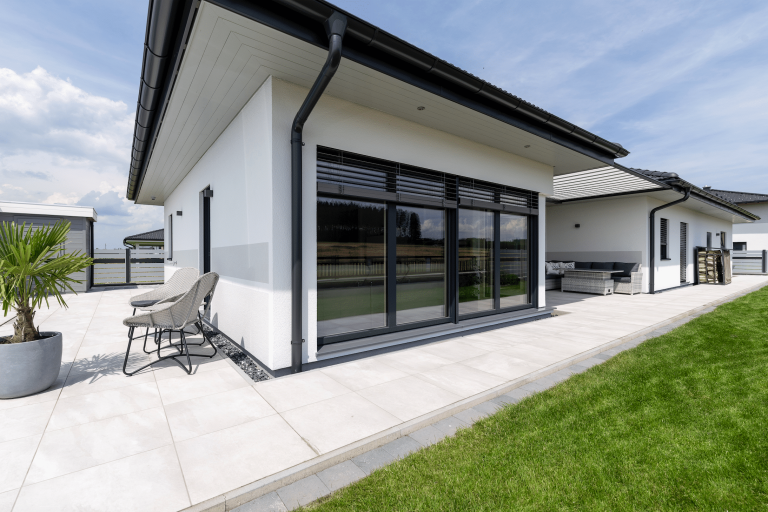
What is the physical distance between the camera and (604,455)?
2.17 m

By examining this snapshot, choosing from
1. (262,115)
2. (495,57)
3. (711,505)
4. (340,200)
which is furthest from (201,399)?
(495,57)

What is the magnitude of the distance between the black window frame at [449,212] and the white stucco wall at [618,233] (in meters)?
5.93

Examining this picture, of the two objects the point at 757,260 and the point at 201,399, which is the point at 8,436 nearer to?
the point at 201,399

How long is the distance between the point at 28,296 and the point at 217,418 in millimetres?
2170

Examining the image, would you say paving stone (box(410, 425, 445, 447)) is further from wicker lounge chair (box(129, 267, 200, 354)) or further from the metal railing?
the metal railing

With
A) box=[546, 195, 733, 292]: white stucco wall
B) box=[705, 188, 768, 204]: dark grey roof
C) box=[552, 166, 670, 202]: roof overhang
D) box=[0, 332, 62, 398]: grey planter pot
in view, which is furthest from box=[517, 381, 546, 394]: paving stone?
box=[705, 188, 768, 204]: dark grey roof

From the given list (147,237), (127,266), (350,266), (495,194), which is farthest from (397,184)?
(147,237)

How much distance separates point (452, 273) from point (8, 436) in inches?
192

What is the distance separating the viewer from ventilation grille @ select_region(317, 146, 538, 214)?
13.5 feet

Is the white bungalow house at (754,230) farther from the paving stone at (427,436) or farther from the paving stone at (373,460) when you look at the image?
the paving stone at (373,460)

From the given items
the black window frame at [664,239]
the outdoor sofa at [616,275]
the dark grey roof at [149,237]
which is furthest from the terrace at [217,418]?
the dark grey roof at [149,237]

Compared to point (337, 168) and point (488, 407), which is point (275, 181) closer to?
point (337, 168)

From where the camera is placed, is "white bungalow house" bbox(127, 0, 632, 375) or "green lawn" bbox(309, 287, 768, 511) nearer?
"green lawn" bbox(309, 287, 768, 511)

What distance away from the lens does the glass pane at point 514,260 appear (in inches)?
254
